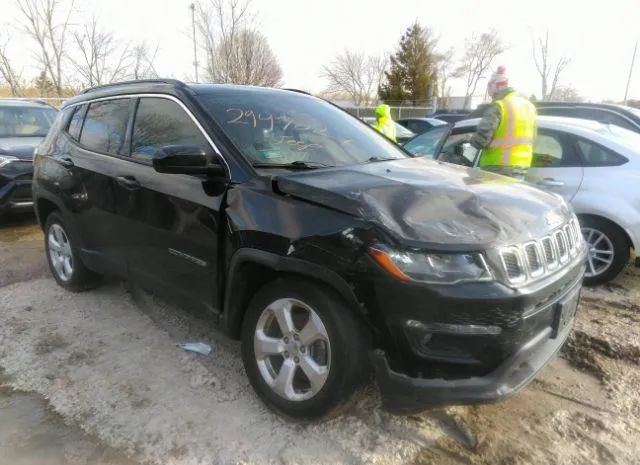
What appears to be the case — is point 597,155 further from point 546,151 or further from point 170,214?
point 170,214

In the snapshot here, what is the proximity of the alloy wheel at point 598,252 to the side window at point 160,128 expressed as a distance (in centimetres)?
352

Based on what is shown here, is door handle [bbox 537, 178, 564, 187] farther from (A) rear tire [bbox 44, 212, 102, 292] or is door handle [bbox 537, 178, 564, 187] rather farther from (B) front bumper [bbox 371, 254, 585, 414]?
(A) rear tire [bbox 44, 212, 102, 292]

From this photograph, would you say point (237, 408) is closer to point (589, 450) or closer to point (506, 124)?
point (589, 450)

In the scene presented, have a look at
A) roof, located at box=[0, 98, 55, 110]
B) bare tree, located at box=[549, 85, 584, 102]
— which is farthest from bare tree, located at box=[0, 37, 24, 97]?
bare tree, located at box=[549, 85, 584, 102]

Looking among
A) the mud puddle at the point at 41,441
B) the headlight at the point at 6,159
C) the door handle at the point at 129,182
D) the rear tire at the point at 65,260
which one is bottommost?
the mud puddle at the point at 41,441

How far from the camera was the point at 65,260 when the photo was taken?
4488 millimetres

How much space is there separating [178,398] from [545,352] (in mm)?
1982

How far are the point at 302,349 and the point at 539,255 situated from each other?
1211 mm

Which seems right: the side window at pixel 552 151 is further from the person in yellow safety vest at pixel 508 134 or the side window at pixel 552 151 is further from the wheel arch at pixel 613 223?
the wheel arch at pixel 613 223

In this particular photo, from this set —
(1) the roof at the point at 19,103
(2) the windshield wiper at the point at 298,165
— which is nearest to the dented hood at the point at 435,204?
(2) the windshield wiper at the point at 298,165

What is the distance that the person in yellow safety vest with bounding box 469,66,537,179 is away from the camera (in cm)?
468

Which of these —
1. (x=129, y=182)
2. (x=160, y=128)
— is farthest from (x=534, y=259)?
(x=129, y=182)

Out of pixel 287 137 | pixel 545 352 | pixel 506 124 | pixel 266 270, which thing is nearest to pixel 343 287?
pixel 266 270

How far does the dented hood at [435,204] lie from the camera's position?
2182 millimetres
